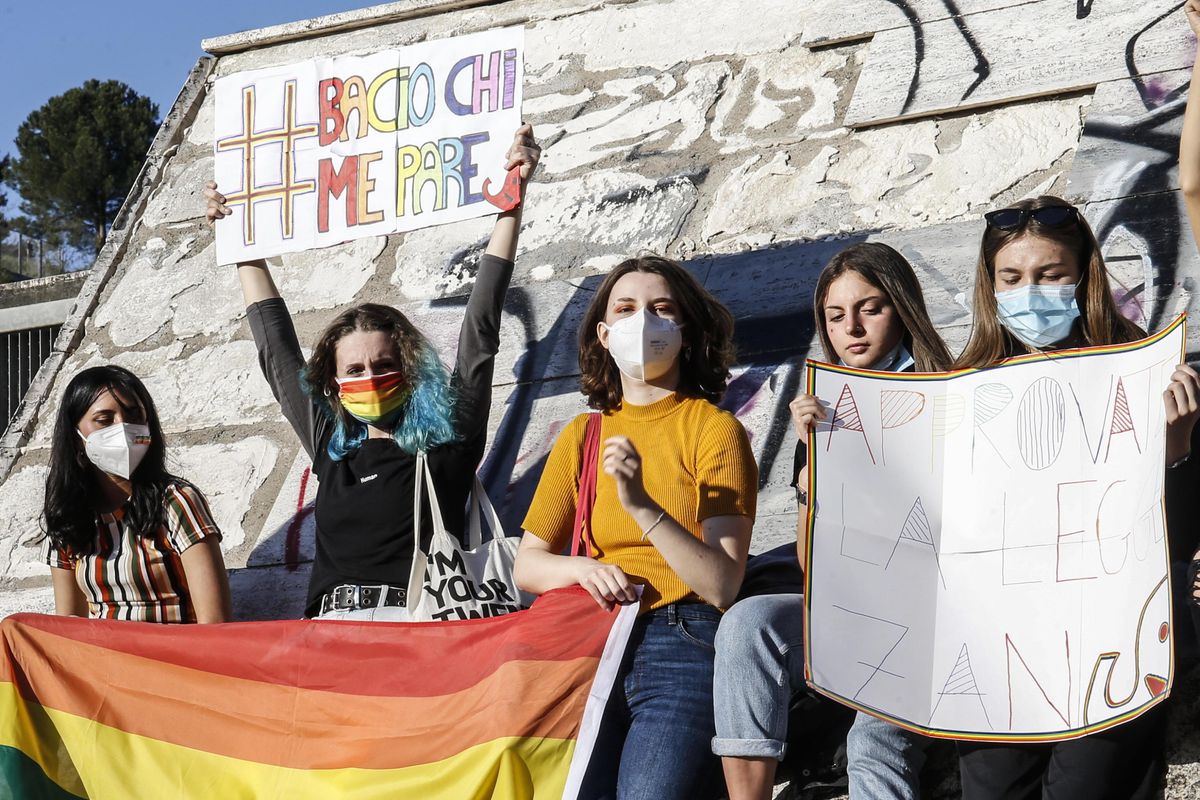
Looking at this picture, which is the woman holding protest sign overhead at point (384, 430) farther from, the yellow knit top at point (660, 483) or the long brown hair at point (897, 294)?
the long brown hair at point (897, 294)

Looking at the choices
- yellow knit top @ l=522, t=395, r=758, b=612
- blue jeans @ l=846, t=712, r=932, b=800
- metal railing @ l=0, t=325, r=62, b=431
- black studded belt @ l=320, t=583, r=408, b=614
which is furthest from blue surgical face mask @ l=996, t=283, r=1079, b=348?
metal railing @ l=0, t=325, r=62, b=431

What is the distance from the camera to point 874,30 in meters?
5.98

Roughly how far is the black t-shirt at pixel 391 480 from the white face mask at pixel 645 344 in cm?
69

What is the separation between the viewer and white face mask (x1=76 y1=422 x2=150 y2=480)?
439 cm

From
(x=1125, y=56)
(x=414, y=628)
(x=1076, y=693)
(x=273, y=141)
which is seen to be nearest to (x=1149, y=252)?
(x=1125, y=56)

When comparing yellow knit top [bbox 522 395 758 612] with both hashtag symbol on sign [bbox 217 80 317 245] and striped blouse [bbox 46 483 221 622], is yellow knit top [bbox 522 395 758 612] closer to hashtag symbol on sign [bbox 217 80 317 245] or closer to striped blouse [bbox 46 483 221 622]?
striped blouse [bbox 46 483 221 622]

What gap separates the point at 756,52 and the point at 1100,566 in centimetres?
365

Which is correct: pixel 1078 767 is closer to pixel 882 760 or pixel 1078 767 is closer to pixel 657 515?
pixel 882 760

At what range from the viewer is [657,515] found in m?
3.23

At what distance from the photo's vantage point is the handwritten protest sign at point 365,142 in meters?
4.75

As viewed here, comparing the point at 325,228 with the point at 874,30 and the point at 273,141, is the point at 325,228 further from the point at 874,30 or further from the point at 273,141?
the point at 874,30

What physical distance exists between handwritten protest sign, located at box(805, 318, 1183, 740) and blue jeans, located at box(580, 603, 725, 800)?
0.30 meters

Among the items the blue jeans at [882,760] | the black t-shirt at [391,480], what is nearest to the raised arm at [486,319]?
the black t-shirt at [391,480]

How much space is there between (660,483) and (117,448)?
183 centimetres
